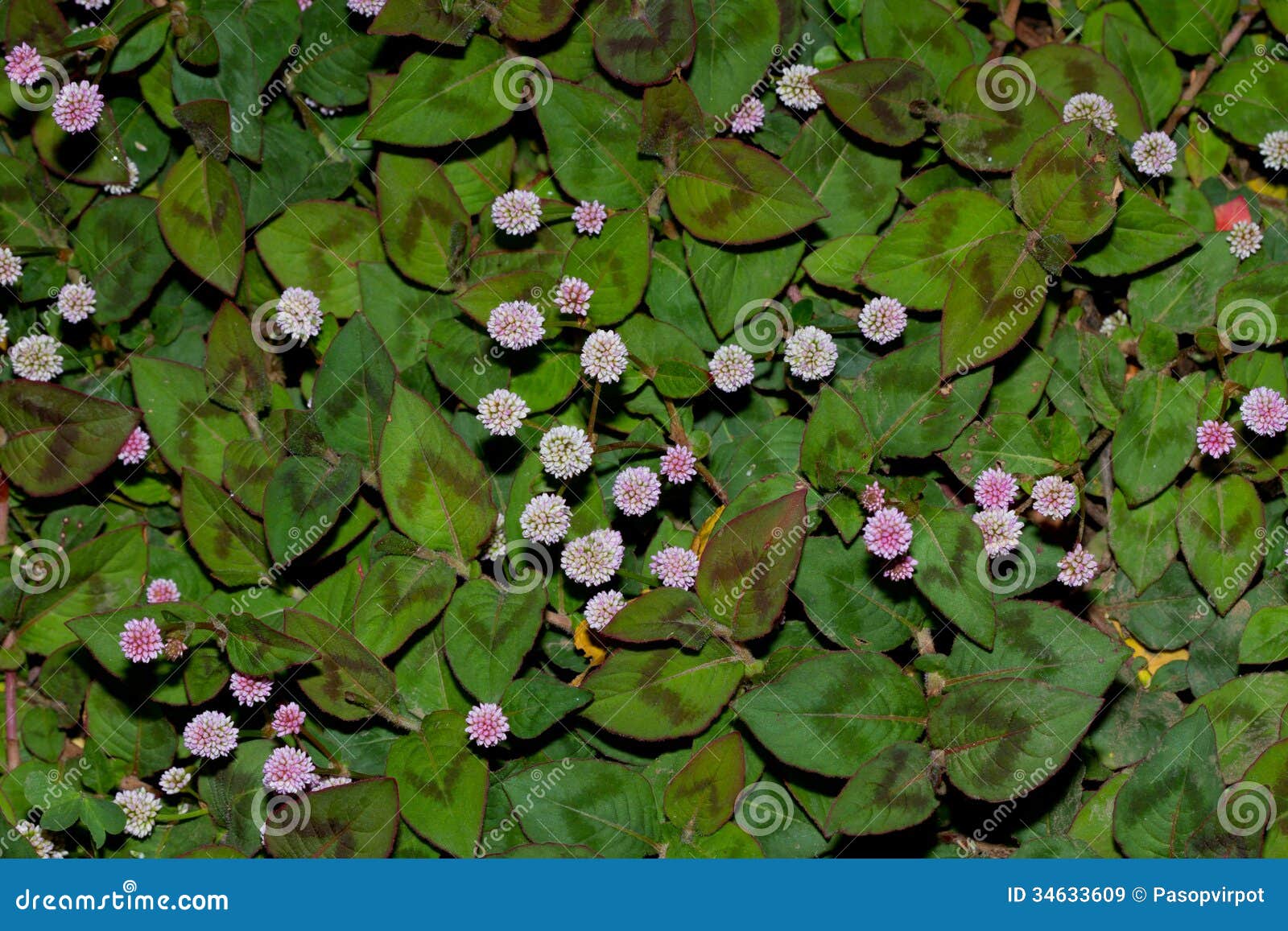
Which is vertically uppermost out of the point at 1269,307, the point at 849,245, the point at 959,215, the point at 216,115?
the point at 1269,307

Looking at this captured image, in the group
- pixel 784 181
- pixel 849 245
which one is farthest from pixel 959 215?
pixel 784 181

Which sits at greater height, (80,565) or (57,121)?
(57,121)

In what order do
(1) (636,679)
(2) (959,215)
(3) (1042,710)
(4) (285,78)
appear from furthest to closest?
(4) (285,78) → (2) (959,215) → (1) (636,679) → (3) (1042,710)

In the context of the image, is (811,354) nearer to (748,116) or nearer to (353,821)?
(748,116)

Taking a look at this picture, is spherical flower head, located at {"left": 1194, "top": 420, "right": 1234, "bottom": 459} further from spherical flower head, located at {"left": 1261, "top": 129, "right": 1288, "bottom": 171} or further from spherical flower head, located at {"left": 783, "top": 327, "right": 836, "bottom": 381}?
spherical flower head, located at {"left": 783, "top": 327, "right": 836, "bottom": 381}

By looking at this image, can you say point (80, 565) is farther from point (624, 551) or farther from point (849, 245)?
point (849, 245)

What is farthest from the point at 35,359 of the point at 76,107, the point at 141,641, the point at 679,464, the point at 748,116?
the point at 748,116
